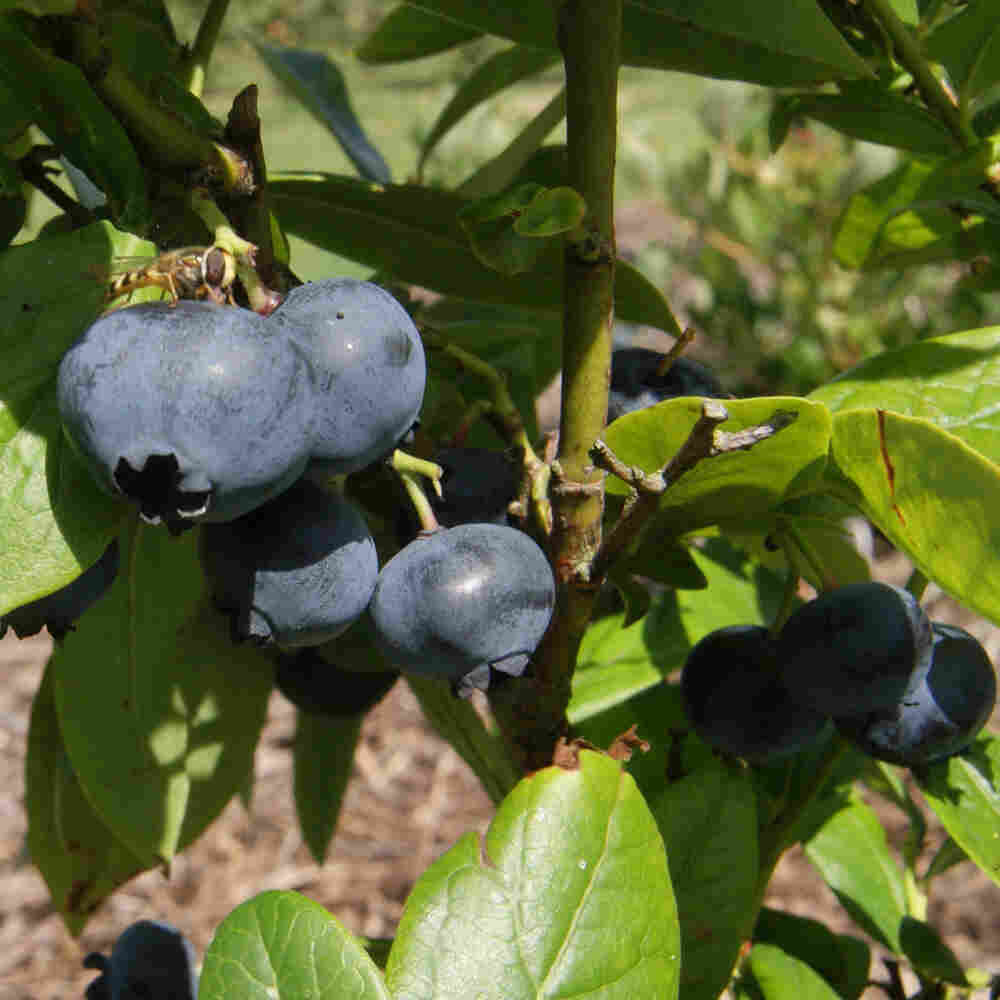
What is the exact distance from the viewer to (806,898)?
2.40m

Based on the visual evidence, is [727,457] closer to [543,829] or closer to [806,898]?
[543,829]

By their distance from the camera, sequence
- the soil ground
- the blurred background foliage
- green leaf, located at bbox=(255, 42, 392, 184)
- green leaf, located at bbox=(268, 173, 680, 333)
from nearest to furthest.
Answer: green leaf, located at bbox=(268, 173, 680, 333)
green leaf, located at bbox=(255, 42, 392, 184)
the soil ground
the blurred background foliage

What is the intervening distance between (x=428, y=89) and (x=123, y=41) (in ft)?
30.5

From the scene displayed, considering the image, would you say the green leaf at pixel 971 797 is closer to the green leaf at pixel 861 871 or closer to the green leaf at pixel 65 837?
the green leaf at pixel 861 871

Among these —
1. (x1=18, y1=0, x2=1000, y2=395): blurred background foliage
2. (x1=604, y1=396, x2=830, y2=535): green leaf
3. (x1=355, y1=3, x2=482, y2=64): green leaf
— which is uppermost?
(x1=355, y1=3, x2=482, y2=64): green leaf

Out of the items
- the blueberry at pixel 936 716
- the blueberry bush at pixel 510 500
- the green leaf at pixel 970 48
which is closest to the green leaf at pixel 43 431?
the blueberry bush at pixel 510 500

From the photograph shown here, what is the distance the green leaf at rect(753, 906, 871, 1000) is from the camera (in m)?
1.00

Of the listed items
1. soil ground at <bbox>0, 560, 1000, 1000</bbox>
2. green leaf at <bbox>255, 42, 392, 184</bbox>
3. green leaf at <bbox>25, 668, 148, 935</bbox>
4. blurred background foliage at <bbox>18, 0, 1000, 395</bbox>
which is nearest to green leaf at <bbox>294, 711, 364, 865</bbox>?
green leaf at <bbox>25, 668, 148, 935</bbox>

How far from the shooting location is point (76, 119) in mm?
616

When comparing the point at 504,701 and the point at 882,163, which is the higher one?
the point at 504,701

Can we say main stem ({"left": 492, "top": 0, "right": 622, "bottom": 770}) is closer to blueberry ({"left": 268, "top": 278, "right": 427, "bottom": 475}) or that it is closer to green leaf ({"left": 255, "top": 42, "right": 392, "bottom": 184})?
blueberry ({"left": 268, "top": 278, "right": 427, "bottom": 475})

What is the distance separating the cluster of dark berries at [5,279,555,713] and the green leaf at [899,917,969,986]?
1.70ft

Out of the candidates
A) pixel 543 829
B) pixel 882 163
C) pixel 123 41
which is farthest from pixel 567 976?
pixel 882 163

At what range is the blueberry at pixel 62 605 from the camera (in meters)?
0.64
